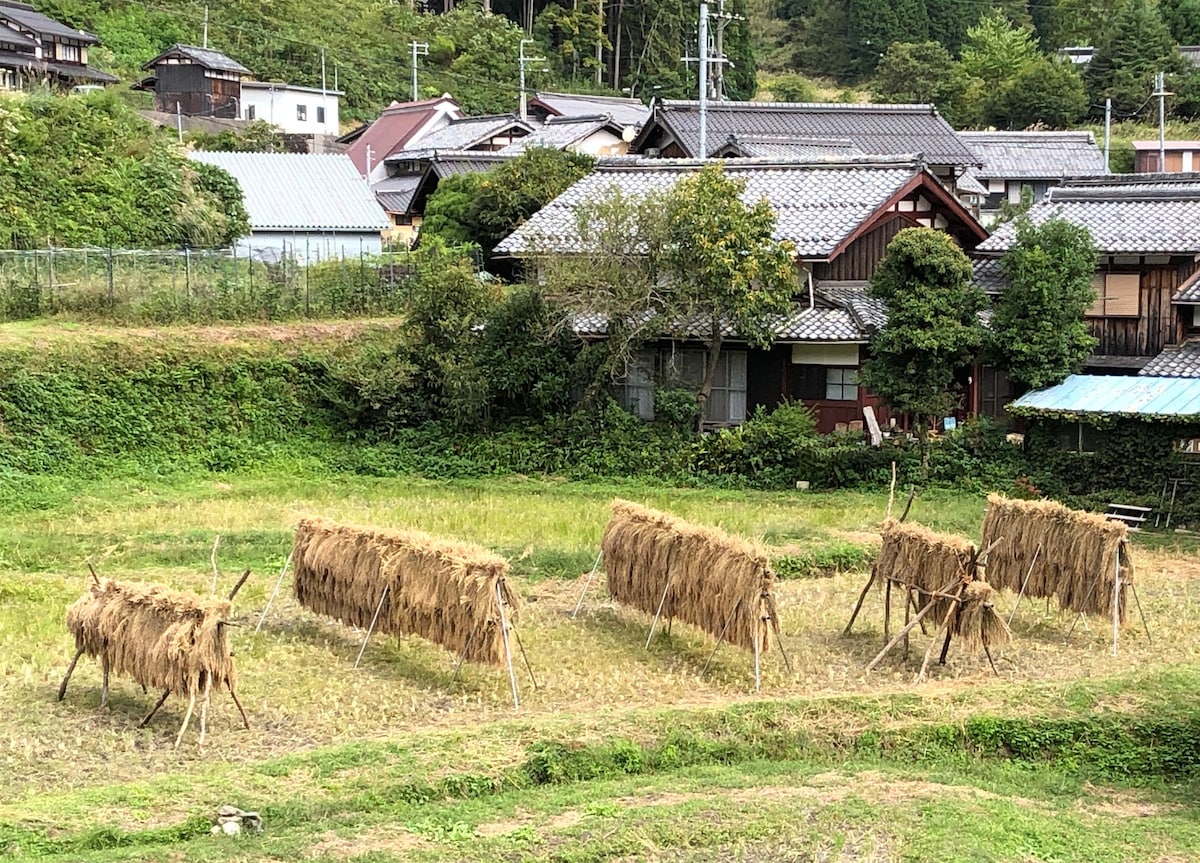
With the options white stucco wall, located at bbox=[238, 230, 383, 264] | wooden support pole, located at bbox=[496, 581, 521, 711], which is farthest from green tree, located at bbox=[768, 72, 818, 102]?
wooden support pole, located at bbox=[496, 581, 521, 711]

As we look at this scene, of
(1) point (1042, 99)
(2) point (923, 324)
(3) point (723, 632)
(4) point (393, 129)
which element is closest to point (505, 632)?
(3) point (723, 632)

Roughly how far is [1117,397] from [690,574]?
44.2 ft

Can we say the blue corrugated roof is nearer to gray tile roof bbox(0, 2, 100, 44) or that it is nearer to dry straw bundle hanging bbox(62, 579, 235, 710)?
dry straw bundle hanging bbox(62, 579, 235, 710)

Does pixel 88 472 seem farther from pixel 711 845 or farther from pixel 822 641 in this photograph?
pixel 711 845

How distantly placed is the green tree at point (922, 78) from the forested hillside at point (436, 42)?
26.9ft

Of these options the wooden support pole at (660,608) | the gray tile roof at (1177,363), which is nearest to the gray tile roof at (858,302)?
the gray tile roof at (1177,363)

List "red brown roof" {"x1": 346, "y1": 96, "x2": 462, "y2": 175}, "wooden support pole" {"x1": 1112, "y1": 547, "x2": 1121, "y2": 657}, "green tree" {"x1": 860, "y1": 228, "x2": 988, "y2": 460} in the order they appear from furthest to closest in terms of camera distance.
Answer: "red brown roof" {"x1": 346, "y1": 96, "x2": 462, "y2": 175}
"green tree" {"x1": 860, "y1": 228, "x2": 988, "y2": 460}
"wooden support pole" {"x1": 1112, "y1": 547, "x2": 1121, "y2": 657}

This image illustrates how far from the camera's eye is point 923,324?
1116 inches

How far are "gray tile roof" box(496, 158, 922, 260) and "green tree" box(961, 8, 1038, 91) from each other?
126 ft

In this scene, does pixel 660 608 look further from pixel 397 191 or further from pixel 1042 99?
pixel 1042 99

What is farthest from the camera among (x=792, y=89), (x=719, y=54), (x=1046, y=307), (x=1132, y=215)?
(x=792, y=89)

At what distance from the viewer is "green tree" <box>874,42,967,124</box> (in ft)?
227

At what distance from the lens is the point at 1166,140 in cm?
5891

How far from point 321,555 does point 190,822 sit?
21.3 ft
